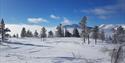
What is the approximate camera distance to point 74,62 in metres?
20.0

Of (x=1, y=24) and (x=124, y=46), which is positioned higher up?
(x=1, y=24)

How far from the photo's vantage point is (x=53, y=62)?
63.0 feet

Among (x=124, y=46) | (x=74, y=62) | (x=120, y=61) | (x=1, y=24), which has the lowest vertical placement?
(x=74, y=62)

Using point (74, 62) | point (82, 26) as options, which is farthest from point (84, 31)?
point (74, 62)

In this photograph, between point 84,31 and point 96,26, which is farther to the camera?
point 96,26

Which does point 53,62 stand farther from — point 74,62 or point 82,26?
point 82,26

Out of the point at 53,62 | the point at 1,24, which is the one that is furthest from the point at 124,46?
the point at 1,24

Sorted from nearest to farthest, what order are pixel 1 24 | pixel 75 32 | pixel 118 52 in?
pixel 118 52 → pixel 1 24 → pixel 75 32

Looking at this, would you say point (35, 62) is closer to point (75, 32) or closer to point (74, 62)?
point (74, 62)

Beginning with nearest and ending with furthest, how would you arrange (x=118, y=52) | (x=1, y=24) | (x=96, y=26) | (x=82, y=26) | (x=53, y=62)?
(x=118, y=52)
(x=53, y=62)
(x=1, y=24)
(x=82, y=26)
(x=96, y=26)

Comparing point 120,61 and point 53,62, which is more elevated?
Result: point 120,61

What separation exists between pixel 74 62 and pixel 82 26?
54.1 metres

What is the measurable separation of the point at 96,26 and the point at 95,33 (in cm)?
328

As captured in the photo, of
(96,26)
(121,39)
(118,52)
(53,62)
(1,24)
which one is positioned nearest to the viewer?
(118,52)
